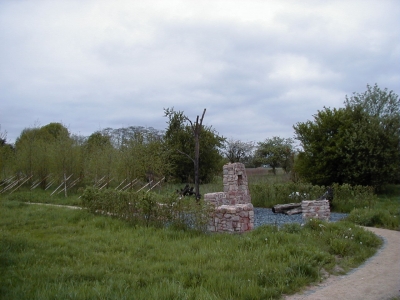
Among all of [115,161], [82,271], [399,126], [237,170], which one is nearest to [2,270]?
[82,271]

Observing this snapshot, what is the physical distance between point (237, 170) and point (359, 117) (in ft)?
32.5

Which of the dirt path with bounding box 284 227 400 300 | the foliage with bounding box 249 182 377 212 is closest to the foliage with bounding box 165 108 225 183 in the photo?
the foliage with bounding box 249 182 377 212

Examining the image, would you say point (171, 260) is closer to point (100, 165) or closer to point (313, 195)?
point (313, 195)

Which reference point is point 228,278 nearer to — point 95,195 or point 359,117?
point 95,195

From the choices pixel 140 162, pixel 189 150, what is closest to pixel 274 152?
pixel 189 150

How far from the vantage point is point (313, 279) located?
578cm

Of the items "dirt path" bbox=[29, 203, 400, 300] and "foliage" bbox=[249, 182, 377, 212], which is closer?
"dirt path" bbox=[29, 203, 400, 300]

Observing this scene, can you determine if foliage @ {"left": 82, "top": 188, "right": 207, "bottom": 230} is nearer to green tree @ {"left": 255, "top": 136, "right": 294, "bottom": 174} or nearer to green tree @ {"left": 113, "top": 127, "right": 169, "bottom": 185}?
green tree @ {"left": 113, "top": 127, "right": 169, "bottom": 185}

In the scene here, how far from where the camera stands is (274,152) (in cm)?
3791

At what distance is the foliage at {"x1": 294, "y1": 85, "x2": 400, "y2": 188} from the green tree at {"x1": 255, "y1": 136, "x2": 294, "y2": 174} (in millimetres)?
14329

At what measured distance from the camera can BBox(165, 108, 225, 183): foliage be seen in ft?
81.4

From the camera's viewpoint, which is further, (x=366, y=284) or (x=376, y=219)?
(x=376, y=219)

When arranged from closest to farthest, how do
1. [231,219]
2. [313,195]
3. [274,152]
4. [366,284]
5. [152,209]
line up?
[366,284], [231,219], [152,209], [313,195], [274,152]

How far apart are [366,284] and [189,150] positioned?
1963 centimetres
